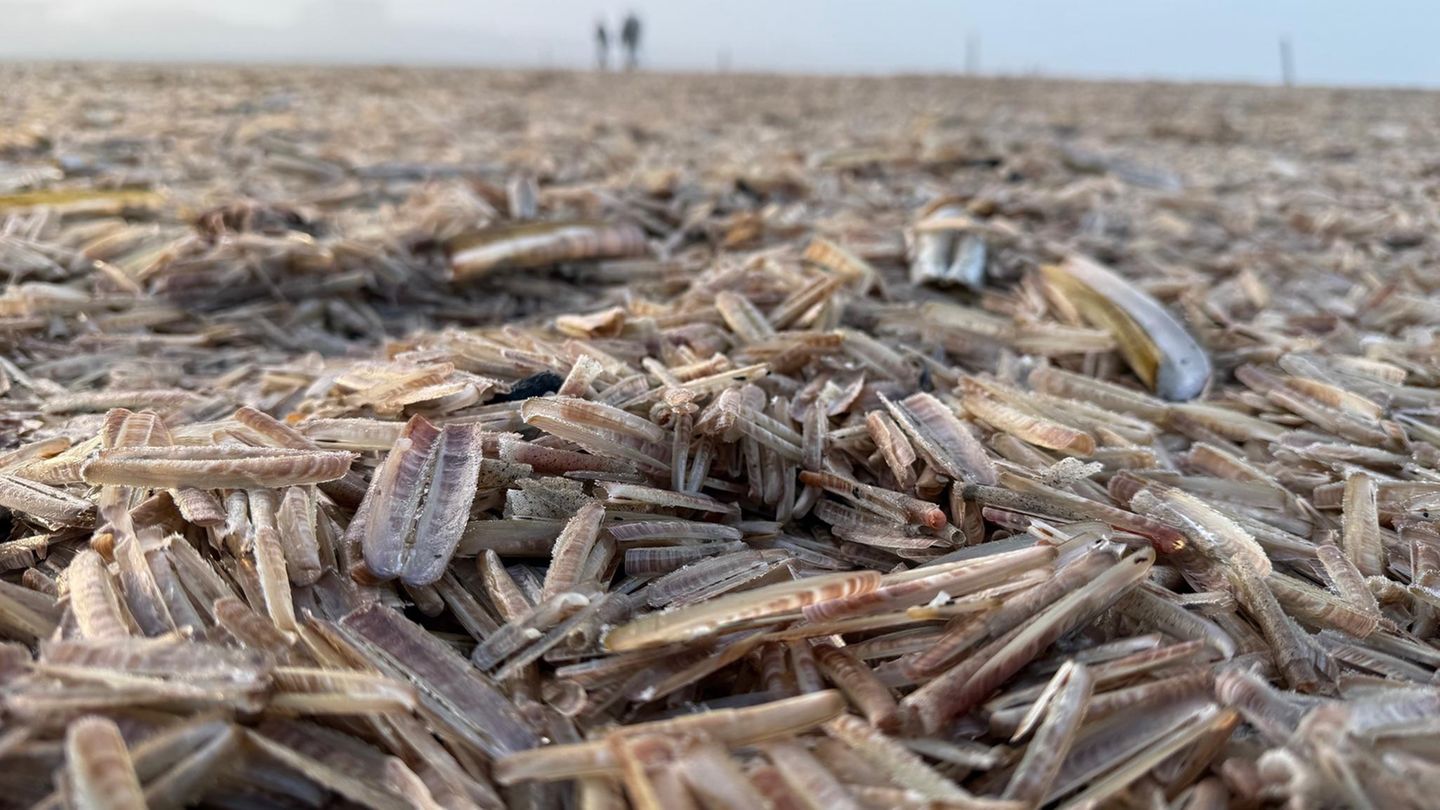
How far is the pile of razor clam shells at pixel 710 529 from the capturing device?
3.35 ft

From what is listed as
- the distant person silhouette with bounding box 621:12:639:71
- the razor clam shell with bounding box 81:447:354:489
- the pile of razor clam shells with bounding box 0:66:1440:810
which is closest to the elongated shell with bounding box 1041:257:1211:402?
the pile of razor clam shells with bounding box 0:66:1440:810

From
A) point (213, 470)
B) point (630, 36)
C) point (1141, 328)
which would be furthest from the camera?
point (630, 36)

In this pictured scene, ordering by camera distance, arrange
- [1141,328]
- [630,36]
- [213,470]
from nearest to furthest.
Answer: [213,470], [1141,328], [630,36]

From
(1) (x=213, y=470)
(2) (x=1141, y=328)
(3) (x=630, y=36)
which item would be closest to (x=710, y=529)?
(1) (x=213, y=470)

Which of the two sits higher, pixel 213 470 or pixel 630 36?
pixel 630 36

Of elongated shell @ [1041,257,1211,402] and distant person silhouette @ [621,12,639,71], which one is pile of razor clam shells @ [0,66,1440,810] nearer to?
elongated shell @ [1041,257,1211,402]

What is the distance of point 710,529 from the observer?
146 centimetres

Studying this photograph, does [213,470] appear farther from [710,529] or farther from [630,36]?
[630,36]

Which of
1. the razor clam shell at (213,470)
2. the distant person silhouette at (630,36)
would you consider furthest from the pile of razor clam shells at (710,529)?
the distant person silhouette at (630,36)

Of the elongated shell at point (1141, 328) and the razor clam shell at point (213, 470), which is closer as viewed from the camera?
the razor clam shell at point (213, 470)

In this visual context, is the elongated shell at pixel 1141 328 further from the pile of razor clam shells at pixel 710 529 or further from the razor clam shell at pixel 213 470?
the razor clam shell at pixel 213 470

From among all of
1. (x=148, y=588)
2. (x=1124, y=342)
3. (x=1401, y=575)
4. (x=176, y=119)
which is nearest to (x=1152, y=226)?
(x=1124, y=342)

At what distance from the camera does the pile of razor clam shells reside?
1021mm

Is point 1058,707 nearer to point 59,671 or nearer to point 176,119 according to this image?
point 59,671
